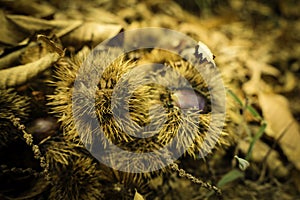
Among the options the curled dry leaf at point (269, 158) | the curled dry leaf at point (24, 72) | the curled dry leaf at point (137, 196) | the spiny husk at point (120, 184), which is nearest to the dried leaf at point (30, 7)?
the curled dry leaf at point (24, 72)

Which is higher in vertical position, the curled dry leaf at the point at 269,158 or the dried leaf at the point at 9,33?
the dried leaf at the point at 9,33

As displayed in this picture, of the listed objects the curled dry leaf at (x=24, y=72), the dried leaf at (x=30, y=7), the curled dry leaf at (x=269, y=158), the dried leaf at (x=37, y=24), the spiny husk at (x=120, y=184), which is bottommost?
the spiny husk at (x=120, y=184)

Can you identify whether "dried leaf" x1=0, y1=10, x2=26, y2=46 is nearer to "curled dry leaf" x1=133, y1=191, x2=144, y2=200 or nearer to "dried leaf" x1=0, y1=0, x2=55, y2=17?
"dried leaf" x1=0, y1=0, x2=55, y2=17

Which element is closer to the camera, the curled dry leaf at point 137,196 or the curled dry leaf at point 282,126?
the curled dry leaf at point 137,196

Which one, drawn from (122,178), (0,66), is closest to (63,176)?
(122,178)

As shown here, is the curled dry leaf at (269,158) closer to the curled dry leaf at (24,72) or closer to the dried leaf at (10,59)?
the curled dry leaf at (24,72)

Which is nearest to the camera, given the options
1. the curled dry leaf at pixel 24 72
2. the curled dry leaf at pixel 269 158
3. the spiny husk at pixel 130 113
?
the spiny husk at pixel 130 113

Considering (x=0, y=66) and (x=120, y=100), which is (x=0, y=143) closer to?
(x=0, y=66)

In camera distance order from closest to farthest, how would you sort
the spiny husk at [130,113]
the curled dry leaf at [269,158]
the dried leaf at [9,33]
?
1. the spiny husk at [130,113]
2. the dried leaf at [9,33]
3. the curled dry leaf at [269,158]
